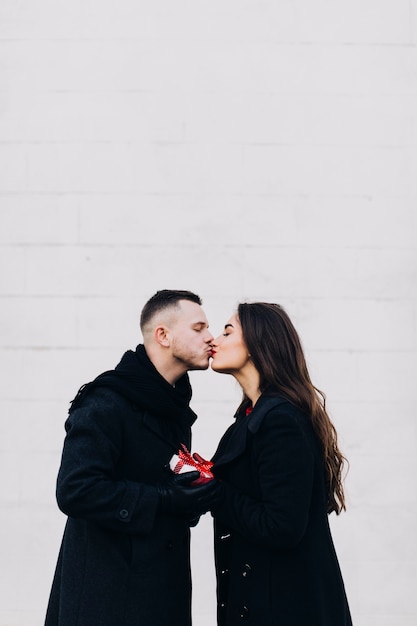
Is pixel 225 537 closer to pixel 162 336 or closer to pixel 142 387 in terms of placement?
pixel 142 387

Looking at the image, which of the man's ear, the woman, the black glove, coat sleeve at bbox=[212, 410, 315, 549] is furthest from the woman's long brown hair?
the black glove

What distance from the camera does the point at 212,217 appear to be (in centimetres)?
436

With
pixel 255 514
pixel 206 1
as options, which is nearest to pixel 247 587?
pixel 255 514

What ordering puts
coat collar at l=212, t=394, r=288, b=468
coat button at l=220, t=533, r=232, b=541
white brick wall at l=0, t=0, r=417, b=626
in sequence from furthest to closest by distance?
white brick wall at l=0, t=0, r=417, b=626 → coat button at l=220, t=533, r=232, b=541 → coat collar at l=212, t=394, r=288, b=468

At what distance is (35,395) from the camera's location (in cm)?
432

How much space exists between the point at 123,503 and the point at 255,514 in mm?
410

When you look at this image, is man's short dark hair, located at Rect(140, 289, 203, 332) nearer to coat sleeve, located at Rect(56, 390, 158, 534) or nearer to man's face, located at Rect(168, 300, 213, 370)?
man's face, located at Rect(168, 300, 213, 370)

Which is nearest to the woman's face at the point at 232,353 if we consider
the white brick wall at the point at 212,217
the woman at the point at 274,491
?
the woman at the point at 274,491

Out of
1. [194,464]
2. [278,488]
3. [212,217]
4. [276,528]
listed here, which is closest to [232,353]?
[194,464]

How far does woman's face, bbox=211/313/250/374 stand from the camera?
2693 mm

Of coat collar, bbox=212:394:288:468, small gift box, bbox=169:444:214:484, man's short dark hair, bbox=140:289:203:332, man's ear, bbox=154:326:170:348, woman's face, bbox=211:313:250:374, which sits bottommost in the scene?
small gift box, bbox=169:444:214:484

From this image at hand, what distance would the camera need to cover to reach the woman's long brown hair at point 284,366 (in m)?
2.61

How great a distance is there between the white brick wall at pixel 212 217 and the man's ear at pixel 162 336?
1.50m

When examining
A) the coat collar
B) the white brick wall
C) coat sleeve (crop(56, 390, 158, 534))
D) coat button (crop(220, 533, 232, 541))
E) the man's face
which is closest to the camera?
coat sleeve (crop(56, 390, 158, 534))
